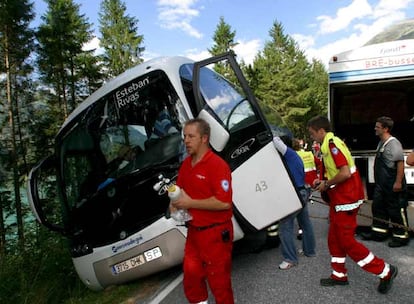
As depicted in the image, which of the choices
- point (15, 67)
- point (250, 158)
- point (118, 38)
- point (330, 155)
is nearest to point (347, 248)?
point (330, 155)

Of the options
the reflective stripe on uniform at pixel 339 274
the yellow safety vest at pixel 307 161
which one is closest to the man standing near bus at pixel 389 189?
the yellow safety vest at pixel 307 161

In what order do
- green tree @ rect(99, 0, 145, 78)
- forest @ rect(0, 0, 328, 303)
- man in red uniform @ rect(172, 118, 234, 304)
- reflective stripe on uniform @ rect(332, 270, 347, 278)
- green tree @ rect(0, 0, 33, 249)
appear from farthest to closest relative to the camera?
green tree @ rect(99, 0, 145, 78) → green tree @ rect(0, 0, 33, 249) → forest @ rect(0, 0, 328, 303) → reflective stripe on uniform @ rect(332, 270, 347, 278) → man in red uniform @ rect(172, 118, 234, 304)

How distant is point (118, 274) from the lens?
14.1ft

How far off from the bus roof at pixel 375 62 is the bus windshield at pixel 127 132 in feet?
15.1

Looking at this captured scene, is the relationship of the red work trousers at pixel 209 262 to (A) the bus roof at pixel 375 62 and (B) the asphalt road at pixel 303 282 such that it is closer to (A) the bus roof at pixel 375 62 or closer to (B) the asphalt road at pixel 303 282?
(B) the asphalt road at pixel 303 282

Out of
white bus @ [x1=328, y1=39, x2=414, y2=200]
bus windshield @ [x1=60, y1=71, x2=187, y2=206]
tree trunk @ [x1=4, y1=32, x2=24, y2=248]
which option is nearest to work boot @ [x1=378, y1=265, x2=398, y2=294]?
bus windshield @ [x1=60, y1=71, x2=187, y2=206]

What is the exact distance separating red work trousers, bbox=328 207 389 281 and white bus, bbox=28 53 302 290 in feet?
1.61

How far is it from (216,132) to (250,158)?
1.78 ft

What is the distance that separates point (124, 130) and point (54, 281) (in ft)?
9.82

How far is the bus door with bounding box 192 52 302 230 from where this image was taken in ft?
12.8

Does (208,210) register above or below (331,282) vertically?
above

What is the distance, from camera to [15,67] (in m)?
17.3

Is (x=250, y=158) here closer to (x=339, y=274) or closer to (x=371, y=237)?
(x=339, y=274)

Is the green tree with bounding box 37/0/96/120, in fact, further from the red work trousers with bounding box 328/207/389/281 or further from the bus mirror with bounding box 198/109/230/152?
the red work trousers with bounding box 328/207/389/281
